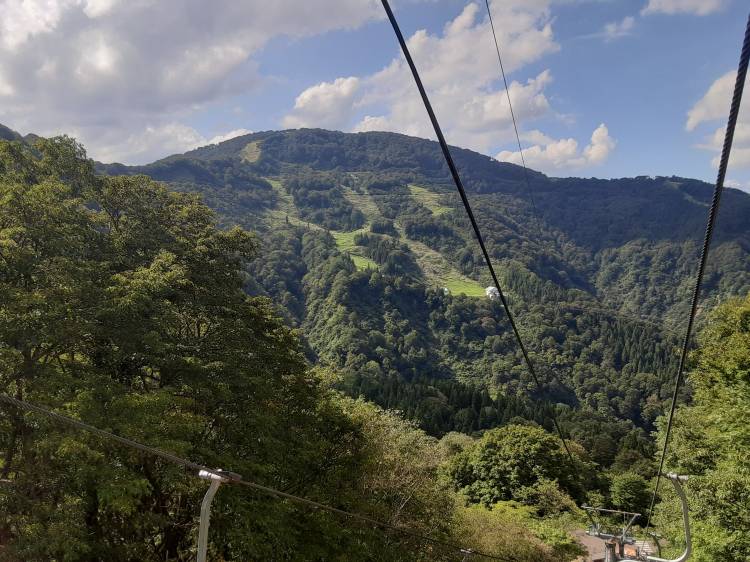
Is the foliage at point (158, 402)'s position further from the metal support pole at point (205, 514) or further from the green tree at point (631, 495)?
the green tree at point (631, 495)

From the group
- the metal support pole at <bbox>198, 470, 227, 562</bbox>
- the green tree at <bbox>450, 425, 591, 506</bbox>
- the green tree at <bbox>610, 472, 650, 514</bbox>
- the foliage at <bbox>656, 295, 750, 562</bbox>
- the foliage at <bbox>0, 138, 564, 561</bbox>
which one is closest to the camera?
the metal support pole at <bbox>198, 470, 227, 562</bbox>

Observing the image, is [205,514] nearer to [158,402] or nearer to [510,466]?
[158,402]

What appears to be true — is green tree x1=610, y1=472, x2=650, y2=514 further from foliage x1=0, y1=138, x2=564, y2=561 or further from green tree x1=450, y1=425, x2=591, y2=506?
foliage x1=0, y1=138, x2=564, y2=561

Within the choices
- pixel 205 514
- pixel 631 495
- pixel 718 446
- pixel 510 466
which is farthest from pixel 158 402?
pixel 631 495

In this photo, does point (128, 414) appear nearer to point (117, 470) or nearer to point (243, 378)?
point (117, 470)

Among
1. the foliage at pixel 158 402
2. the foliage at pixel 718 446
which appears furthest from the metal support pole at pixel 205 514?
the foliage at pixel 718 446

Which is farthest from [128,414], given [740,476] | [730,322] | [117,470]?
[730,322]

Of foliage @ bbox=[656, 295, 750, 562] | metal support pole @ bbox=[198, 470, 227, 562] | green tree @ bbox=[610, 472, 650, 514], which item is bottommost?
green tree @ bbox=[610, 472, 650, 514]

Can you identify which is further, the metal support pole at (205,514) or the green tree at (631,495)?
the green tree at (631,495)

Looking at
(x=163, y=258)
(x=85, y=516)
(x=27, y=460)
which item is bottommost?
(x=85, y=516)

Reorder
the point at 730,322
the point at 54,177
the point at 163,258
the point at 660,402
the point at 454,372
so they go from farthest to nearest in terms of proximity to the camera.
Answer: the point at 454,372
the point at 660,402
the point at 730,322
the point at 54,177
the point at 163,258

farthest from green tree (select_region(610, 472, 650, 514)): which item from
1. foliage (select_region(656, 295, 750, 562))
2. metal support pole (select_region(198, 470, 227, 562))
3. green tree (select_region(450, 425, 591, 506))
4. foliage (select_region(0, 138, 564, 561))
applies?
metal support pole (select_region(198, 470, 227, 562))

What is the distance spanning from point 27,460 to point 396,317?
166m

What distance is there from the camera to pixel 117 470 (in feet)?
41.7
